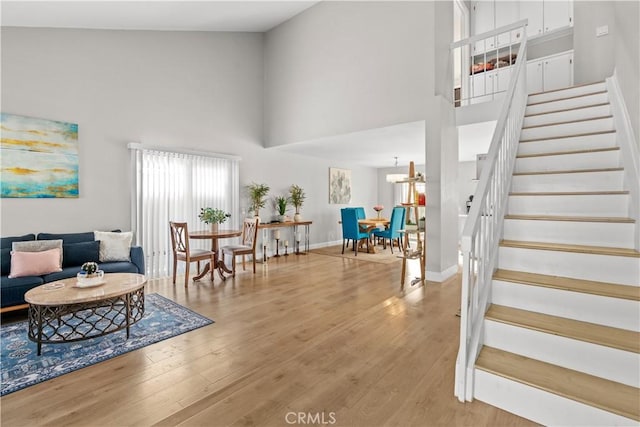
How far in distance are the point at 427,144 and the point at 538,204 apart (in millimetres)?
2085

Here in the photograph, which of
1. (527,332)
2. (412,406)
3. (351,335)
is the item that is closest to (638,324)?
(527,332)

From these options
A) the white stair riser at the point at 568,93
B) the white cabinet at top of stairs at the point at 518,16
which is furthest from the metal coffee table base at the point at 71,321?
the white cabinet at top of stairs at the point at 518,16

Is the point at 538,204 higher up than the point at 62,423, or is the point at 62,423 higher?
the point at 538,204

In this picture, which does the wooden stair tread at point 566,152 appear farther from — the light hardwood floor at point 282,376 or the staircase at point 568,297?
the light hardwood floor at point 282,376

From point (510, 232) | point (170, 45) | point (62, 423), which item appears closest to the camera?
point (62, 423)

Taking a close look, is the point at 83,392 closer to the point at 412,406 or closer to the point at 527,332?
the point at 412,406

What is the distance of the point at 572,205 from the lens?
2.45 metres

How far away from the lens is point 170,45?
498 centimetres

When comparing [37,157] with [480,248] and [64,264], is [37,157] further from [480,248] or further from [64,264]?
[480,248]

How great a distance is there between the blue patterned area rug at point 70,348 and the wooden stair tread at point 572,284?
2665 millimetres

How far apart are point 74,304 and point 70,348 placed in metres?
0.35

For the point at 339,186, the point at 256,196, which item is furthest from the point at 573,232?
the point at 339,186

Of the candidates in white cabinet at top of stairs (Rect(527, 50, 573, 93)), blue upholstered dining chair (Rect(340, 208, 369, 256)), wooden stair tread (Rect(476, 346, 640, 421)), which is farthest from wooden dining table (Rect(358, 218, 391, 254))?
wooden stair tread (Rect(476, 346, 640, 421))

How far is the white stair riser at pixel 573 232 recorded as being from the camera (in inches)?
82.4
